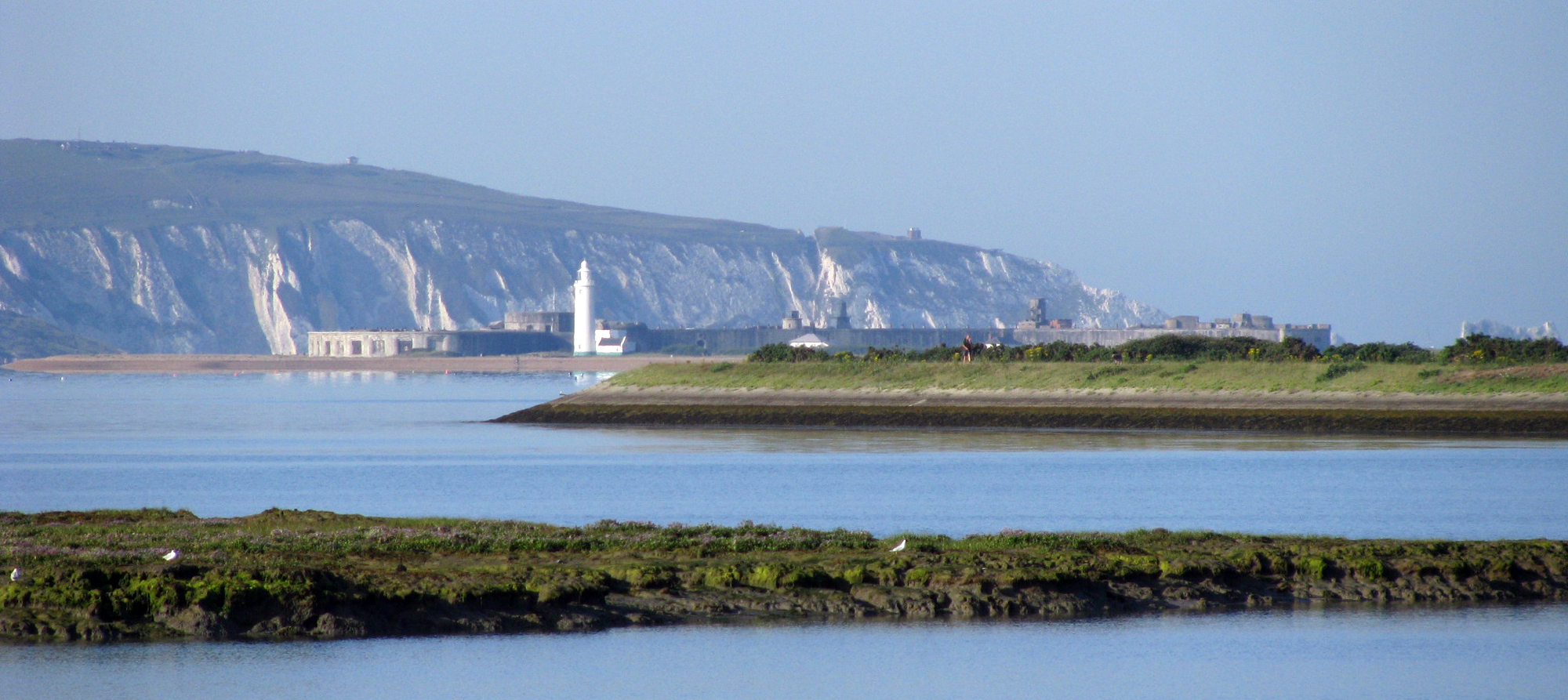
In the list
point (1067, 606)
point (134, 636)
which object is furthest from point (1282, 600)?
point (134, 636)

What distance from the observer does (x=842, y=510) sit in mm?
29094

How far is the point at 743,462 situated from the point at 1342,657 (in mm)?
27245

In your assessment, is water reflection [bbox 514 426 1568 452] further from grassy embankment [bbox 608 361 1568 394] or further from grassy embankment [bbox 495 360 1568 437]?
grassy embankment [bbox 608 361 1568 394]

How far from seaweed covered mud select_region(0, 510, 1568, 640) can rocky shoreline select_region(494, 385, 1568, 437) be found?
3230 cm

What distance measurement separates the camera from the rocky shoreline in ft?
166

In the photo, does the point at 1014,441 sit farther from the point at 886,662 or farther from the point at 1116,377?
the point at 886,662

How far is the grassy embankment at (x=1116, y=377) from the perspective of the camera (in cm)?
5347

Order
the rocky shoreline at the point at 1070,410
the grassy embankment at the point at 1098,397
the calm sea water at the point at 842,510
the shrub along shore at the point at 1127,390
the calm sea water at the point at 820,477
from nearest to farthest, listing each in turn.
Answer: the calm sea water at the point at 842,510 → the calm sea water at the point at 820,477 → the rocky shoreline at the point at 1070,410 → the grassy embankment at the point at 1098,397 → the shrub along shore at the point at 1127,390

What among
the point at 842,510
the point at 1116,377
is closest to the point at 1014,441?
the point at 1116,377

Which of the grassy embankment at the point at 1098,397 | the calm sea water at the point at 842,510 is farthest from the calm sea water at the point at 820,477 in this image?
the grassy embankment at the point at 1098,397

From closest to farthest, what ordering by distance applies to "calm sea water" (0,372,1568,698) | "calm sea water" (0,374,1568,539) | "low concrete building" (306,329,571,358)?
"calm sea water" (0,372,1568,698), "calm sea water" (0,374,1568,539), "low concrete building" (306,329,571,358)

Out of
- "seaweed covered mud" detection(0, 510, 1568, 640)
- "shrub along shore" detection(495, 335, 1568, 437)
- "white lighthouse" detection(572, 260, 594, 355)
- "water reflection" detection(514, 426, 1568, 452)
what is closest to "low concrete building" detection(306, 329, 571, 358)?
"white lighthouse" detection(572, 260, 594, 355)

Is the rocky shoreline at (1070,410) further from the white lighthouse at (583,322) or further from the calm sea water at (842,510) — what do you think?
the white lighthouse at (583,322)

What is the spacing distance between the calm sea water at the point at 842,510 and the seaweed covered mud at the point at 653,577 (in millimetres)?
540
